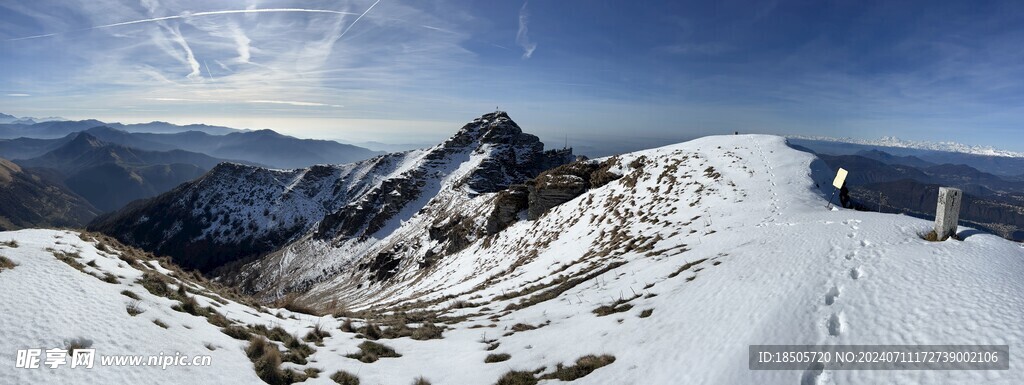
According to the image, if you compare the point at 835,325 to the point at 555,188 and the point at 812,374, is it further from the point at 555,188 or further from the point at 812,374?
the point at 555,188

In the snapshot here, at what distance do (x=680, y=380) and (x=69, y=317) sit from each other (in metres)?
10.5

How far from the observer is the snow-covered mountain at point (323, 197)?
115 metres

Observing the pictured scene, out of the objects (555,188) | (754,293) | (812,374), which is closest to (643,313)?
(754,293)

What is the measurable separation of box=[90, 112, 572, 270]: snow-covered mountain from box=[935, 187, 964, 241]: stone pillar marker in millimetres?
91971

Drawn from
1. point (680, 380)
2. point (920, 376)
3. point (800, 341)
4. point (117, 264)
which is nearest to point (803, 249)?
point (800, 341)

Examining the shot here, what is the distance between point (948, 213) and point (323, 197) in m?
171

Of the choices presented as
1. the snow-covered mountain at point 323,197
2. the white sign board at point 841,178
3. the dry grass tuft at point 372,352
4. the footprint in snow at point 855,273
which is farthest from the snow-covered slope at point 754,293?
the snow-covered mountain at point 323,197

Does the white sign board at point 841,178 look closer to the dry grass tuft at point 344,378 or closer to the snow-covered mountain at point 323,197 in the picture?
the dry grass tuft at point 344,378

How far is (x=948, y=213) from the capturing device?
1045cm

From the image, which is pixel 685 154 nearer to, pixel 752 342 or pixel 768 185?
pixel 768 185

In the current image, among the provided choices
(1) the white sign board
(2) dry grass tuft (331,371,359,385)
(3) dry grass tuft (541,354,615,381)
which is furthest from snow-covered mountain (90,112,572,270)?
Result: (3) dry grass tuft (541,354,615,381)

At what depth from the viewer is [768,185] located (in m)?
23.1

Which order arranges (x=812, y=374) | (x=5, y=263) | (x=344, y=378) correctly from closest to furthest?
(x=812, y=374), (x=5, y=263), (x=344, y=378)

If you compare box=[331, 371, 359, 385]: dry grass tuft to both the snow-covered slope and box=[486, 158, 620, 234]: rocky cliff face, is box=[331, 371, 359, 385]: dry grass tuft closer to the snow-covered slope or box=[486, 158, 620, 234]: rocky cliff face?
the snow-covered slope
